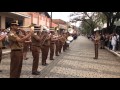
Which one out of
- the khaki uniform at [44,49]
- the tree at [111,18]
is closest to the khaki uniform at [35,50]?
the khaki uniform at [44,49]

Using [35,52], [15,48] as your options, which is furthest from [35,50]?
[15,48]

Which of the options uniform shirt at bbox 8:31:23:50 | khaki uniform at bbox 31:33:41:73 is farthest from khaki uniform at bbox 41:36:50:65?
uniform shirt at bbox 8:31:23:50

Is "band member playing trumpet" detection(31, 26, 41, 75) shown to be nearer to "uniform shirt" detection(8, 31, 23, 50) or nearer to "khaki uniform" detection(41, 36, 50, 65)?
"uniform shirt" detection(8, 31, 23, 50)

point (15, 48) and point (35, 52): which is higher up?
point (15, 48)

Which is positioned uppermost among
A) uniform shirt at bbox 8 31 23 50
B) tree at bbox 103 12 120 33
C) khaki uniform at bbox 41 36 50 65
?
tree at bbox 103 12 120 33

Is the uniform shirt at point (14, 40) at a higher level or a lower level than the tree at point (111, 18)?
lower

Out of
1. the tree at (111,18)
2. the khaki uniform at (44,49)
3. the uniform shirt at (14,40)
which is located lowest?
the khaki uniform at (44,49)

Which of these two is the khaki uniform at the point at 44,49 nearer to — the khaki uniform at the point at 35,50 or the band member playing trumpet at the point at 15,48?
the khaki uniform at the point at 35,50

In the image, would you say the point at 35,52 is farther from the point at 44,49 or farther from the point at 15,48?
the point at 44,49

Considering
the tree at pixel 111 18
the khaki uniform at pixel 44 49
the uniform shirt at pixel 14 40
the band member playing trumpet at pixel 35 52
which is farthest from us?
the tree at pixel 111 18
